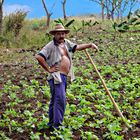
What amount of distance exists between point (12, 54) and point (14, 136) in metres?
11.4

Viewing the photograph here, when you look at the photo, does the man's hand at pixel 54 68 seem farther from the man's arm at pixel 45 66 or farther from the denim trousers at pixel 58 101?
the denim trousers at pixel 58 101

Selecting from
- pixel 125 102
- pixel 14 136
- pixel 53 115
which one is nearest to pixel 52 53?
pixel 53 115

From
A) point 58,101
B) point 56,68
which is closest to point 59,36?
point 56,68

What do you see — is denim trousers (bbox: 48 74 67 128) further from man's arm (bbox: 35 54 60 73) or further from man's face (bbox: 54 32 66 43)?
man's face (bbox: 54 32 66 43)

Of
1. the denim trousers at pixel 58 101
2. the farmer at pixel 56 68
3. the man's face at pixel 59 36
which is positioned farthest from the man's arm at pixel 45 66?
the man's face at pixel 59 36

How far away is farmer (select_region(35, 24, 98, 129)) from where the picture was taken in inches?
272

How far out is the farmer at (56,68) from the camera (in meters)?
6.91

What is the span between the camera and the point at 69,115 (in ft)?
25.7

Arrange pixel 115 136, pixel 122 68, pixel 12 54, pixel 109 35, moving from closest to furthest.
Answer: pixel 115 136
pixel 122 68
pixel 12 54
pixel 109 35

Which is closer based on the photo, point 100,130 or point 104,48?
point 100,130

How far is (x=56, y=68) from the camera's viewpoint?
23.0 feet

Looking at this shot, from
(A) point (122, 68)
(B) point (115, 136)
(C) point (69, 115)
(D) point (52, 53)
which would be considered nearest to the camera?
(B) point (115, 136)

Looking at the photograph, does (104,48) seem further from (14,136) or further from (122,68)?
(14,136)

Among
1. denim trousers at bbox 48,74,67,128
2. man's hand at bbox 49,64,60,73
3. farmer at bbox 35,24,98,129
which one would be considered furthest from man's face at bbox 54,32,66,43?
denim trousers at bbox 48,74,67,128
